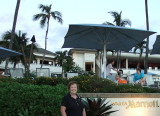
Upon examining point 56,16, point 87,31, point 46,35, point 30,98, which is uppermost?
point 56,16

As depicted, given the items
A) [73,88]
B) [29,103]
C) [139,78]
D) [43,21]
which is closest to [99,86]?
[29,103]

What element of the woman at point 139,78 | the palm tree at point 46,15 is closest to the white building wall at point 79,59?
the palm tree at point 46,15

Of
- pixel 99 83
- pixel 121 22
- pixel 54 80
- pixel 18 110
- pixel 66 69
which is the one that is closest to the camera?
pixel 18 110

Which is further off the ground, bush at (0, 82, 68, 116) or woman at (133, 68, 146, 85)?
woman at (133, 68, 146, 85)

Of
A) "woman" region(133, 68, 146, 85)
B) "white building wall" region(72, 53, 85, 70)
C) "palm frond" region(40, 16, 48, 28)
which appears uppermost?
"palm frond" region(40, 16, 48, 28)

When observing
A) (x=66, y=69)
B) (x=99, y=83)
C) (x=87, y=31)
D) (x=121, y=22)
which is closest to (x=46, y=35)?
(x=66, y=69)

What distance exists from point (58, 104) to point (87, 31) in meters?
5.29

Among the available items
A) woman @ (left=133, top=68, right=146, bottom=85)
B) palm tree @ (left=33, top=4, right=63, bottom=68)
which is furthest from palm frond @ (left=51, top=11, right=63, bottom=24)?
woman @ (left=133, top=68, right=146, bottom=85)

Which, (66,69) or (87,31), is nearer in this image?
(87,31)

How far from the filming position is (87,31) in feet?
30.8

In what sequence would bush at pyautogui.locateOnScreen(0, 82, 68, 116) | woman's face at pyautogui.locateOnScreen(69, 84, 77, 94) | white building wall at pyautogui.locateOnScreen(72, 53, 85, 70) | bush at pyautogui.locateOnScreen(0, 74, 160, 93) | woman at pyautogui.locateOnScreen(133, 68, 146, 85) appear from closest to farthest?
woman's face at pyautogui.locateOnScreen(69, 84, 77, 94) < bush at pyautogui.locateOnScreen(0, 82, 68, 116) < bush at pyautogui.locateOnScreen(0, 74, 160, 93) < woman at pyautogui.locateOnScreen(133, 68, 146, 85) < white building wall at pyautogui.locateOnScreen(72, 53, 85, 70)

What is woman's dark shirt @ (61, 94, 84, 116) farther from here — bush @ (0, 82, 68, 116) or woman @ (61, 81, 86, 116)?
bush @ (0, 82, 68, 116)

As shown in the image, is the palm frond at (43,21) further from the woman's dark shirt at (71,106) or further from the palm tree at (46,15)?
the woman's dark shirt at (71,106)

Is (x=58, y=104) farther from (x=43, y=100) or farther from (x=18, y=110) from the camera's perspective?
(x=18, y=110)
